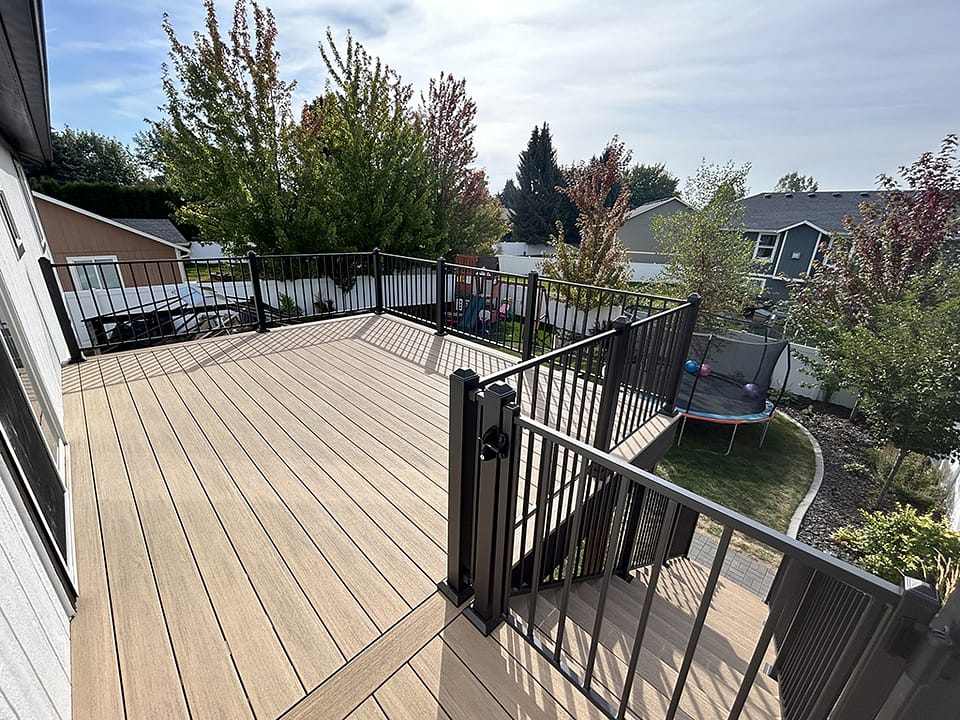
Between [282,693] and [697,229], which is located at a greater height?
[697,229]

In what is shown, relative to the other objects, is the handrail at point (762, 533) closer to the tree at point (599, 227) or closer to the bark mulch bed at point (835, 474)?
the bark mulch bed at point (835, 474)

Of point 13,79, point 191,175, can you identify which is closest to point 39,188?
point 191,175

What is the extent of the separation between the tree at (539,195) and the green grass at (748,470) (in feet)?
66.3

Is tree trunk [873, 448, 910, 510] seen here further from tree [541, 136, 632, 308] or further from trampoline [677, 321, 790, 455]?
tree [541, 136, 632, 308]

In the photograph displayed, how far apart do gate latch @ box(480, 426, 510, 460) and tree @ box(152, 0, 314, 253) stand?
9630 mm

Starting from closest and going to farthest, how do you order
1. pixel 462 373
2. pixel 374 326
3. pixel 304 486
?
pixel 462 373
pixel 304 486
pixel 374 326

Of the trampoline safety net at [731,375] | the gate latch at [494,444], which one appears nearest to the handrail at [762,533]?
the gate latch at [494,444]

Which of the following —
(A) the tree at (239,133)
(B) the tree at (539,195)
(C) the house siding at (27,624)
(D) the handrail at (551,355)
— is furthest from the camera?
(B) the tree at (539,195)

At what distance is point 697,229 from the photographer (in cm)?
861

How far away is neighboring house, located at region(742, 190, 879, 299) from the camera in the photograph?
1761cm

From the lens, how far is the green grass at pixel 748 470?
17.3 ft

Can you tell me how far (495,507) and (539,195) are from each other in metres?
26.8

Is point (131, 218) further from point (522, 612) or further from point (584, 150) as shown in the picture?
point (522, 612)

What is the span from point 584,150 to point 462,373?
10.6m
